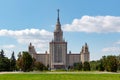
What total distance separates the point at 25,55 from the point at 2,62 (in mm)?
31130

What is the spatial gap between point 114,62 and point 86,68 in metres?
44.7

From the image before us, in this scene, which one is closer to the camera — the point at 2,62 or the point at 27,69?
the point at 27,69

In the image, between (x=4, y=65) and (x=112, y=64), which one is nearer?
(x=112, y=64)

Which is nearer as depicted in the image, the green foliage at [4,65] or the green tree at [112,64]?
the green tree at [112,64]

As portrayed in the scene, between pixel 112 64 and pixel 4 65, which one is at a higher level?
pixel 4 65

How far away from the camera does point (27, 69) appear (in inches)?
3661

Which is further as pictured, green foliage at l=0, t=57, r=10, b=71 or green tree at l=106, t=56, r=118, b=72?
green foliage at l=0, t=57, r=10, b=71

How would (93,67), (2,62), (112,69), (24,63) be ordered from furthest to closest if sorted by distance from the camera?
1. (93,67)
2. (2,62)
3. (112,69)
4. (24,63)

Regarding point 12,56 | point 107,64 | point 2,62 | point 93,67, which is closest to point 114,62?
point 107,64

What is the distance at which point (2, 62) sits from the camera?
118125mm

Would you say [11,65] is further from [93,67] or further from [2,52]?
[93,67]

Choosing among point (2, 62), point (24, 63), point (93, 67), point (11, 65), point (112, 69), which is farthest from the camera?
point (93, 67)

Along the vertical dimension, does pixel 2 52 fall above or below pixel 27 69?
above

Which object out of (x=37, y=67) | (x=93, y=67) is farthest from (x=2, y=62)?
(x=93, y=67)
